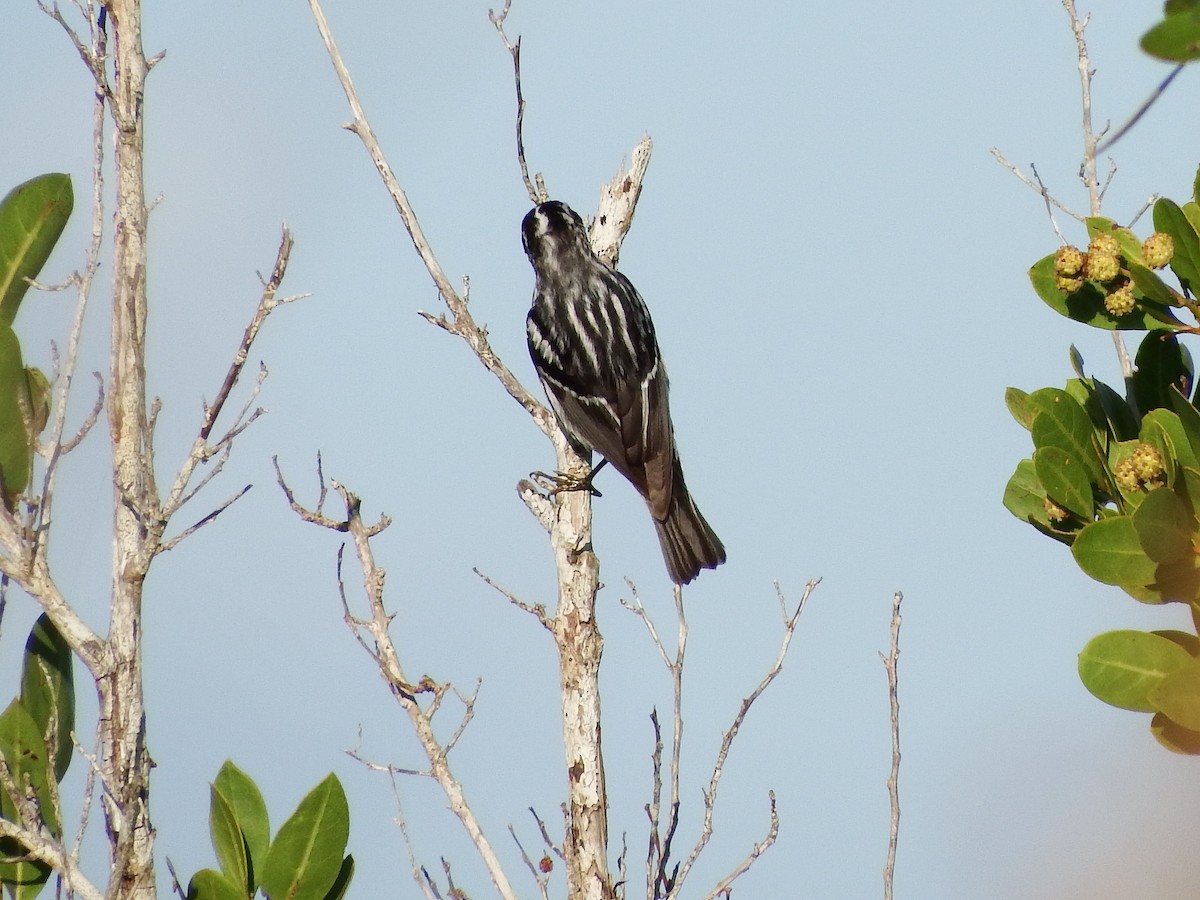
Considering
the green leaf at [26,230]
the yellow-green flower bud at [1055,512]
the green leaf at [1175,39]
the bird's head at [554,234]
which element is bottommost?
the green leaf at [1175,39]

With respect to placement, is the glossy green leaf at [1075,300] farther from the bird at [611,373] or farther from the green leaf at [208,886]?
the bird at [611,373]

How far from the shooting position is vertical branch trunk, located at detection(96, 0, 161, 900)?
15.8ft

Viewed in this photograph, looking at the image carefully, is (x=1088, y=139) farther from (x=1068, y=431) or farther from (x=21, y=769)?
(x=21, y=769)

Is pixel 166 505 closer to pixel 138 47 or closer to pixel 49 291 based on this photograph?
pixel 49 291

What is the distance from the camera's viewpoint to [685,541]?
7.25 meters

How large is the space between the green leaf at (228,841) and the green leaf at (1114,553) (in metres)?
2.98

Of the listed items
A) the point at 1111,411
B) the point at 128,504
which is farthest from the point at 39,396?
the point at 1111,411

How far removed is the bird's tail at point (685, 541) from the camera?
7195 mm

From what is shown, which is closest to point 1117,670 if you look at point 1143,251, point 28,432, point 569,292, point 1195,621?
Result: point 1195,621

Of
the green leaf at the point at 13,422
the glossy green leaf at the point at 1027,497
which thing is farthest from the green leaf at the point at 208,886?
the glossy green leaf at the point at 1027,497

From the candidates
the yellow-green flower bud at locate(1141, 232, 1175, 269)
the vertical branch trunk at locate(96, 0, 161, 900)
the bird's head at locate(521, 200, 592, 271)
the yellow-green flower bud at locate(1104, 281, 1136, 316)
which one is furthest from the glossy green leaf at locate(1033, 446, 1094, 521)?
the bird's head at locate(521, 200, 592, 271)

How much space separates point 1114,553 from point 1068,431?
0.38 metres

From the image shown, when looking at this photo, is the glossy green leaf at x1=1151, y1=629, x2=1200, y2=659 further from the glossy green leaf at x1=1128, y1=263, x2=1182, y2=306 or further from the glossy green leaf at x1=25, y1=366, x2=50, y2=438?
the glossy green leaf at x1=25, y1=366, x2=50, y2=438

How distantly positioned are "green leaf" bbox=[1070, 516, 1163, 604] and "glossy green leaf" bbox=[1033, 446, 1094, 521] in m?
0.19
